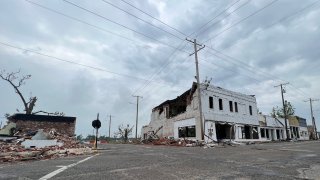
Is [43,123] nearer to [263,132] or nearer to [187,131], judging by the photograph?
[187,131]

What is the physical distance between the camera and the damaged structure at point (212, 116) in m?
34.9

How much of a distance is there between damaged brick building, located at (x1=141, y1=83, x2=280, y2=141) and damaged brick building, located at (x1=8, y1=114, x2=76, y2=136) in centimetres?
1449

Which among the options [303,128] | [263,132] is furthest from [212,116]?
[303,128]

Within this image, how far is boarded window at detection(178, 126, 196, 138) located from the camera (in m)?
35.5

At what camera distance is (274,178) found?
6375 mm

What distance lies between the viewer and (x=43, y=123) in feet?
111

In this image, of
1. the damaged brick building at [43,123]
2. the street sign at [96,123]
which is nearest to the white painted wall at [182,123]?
the damaged brick building at [43,123]

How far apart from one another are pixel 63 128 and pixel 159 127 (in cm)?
1590

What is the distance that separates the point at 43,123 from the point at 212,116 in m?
21.5

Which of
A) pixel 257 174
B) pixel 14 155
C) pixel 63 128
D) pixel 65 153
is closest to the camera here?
pixel 257 174

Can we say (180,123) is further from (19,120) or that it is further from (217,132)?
(19,120)

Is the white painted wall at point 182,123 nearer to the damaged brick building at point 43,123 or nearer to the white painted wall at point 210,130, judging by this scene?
the white painted wall at point 210,130

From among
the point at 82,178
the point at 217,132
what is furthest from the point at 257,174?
the point at 217,132

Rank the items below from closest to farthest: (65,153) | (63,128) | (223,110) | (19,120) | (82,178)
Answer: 1. (82,178)
2. (65,153)
3. (19,120)
4. (63,128)
5. (223,110)
